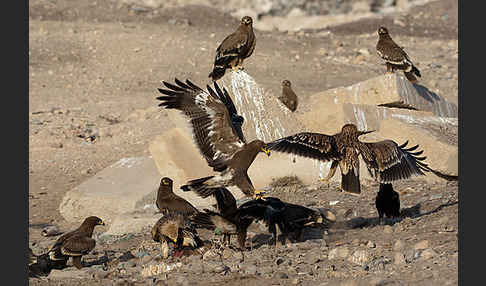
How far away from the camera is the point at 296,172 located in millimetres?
11320

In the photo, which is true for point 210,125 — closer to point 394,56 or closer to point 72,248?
point 72,248

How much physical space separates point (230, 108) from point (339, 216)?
5.72 feet

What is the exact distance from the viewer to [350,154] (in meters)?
8.61

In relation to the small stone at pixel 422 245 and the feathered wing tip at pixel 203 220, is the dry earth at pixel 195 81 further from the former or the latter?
the feathered wing tip at pixel 203 220

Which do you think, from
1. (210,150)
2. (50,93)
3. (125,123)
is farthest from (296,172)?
(50,93)

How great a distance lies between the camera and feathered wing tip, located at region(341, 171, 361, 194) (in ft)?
27.9

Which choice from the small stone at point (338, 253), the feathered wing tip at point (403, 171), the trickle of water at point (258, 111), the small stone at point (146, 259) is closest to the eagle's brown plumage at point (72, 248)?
the small stone at point (146, 259)

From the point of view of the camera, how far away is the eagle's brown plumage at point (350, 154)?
28.0 ft

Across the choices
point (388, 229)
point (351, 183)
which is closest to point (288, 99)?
point (351, 183)

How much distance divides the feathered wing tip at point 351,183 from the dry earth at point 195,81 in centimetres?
44

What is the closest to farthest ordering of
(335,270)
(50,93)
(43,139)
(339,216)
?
(335,270) → (339,216) → (43,139) → (50,93)

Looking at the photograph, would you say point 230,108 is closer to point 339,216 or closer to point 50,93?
point 339,216

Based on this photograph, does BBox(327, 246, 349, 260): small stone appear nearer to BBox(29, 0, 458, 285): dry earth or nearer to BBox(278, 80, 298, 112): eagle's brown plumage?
BBox(29, 0, 458, 285): dry earth

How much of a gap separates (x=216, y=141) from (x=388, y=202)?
1.87 m
